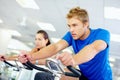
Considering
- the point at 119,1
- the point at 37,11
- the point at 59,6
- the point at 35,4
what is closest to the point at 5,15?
the point at 37,11

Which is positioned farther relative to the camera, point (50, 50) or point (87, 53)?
point (50, 50)

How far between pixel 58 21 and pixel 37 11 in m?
1.08

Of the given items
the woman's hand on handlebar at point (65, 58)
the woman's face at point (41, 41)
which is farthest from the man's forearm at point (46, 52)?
the woman's face at point (41, 41)

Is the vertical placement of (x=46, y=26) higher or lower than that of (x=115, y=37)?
higher

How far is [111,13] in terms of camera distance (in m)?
6.43

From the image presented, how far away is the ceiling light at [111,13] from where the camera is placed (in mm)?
6129

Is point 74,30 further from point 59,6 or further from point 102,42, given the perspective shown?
point 59,6

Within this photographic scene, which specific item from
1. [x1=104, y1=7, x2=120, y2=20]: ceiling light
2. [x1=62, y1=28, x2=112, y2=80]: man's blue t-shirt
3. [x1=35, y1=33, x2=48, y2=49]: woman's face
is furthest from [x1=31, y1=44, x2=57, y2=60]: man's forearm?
[x1=104, y1=7, x2=120, y2=20]: ceiling light

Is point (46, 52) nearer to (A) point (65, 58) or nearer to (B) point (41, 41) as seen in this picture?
(A) point (65, 58)

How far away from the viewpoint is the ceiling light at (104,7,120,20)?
6129 mm

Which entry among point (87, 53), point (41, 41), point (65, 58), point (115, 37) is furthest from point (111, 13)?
point (65, 58)

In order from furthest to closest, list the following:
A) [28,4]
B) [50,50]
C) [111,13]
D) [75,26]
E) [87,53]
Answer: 1. [28,4]
2. [111,13]
3. [50,50]
4. [75,26]
5. [87,53]

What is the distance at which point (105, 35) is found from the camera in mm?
1691

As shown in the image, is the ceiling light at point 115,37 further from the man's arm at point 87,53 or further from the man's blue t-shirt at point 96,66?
the man's arm at point 87,53
